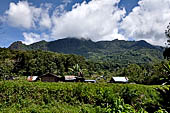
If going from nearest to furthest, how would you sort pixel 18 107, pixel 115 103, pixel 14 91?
pixel 115 103 < pixel 18 107 < pixel 14 91

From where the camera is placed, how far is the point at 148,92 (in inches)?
546

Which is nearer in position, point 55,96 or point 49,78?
point 55,96

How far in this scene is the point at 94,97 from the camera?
1117cm

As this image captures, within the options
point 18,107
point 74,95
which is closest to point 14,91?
point 18,107

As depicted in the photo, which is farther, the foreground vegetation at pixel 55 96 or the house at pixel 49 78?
the house at pixel 49 78

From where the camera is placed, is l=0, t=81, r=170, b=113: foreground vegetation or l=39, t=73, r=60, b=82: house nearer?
l=0, t=81, r=170, b=113: foreground vegetation

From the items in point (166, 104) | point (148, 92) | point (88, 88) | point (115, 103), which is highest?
point (115, 103)

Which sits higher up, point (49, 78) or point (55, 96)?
point (55, 96)

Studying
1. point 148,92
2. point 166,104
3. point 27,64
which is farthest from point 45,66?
point 166,104

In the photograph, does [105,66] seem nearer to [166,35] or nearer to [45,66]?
[45,66]

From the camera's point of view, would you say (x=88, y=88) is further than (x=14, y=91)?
Yes

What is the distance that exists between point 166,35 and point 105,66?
77843 mm

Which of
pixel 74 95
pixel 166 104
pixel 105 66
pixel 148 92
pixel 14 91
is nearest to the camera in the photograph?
pixel 166 104

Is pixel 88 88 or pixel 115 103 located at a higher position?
pixel 115 103
